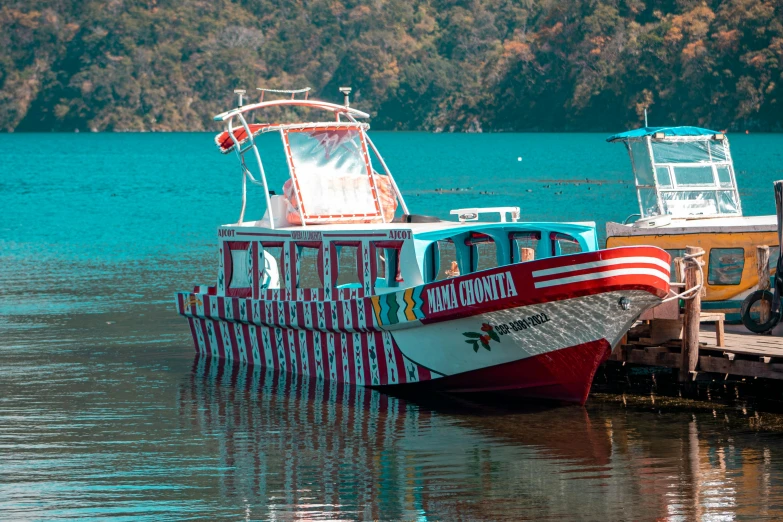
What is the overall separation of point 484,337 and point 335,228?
376 cm

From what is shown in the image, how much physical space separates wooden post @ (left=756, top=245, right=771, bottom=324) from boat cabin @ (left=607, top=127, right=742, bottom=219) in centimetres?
366

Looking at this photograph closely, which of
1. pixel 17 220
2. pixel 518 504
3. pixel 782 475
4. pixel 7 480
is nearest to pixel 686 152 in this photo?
pixel 782 475

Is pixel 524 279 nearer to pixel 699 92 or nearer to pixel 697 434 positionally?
pixel 697 434

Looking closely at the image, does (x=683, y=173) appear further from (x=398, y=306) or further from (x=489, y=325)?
(x=398, y=306)

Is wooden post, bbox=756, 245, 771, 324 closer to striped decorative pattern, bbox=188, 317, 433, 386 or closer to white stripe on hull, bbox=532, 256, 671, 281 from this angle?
white stripe on hull, bbox=532, 256, 671, 281

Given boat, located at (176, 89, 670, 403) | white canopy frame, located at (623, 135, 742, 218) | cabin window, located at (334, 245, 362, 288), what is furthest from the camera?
cabin window, located at (334, 245, 362, 288)

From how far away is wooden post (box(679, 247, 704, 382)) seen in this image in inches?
746

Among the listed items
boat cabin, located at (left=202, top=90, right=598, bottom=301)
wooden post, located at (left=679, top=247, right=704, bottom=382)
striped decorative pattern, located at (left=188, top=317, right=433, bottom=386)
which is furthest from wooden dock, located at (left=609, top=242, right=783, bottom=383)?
striped decorative pattern, located at (left=188, top=317, right=433, bottom=386)

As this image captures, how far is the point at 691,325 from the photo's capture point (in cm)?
1900

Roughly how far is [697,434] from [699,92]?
520ft

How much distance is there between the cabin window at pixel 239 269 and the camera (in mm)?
23547

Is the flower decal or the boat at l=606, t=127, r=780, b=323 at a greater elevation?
the boat at l=606, t=127, r=780, b=323

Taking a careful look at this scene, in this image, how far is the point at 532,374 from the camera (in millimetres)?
19500

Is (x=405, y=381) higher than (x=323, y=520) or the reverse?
higher
